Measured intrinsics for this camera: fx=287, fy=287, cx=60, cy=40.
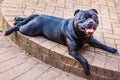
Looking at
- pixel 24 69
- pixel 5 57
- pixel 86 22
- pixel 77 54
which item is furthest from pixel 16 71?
pixel 86 22

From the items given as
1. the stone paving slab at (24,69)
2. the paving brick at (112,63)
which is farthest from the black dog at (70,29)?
the stone paving slab at (24,69)

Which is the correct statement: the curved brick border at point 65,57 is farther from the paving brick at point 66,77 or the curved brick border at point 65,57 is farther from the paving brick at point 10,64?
the paving brick at point 10,64

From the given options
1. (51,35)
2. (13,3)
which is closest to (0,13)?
(13,3)

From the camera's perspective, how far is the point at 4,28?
15.0 ft

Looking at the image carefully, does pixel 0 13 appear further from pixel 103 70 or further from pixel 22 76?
pixel 103 70

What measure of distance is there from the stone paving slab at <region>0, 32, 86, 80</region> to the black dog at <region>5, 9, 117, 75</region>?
30cm

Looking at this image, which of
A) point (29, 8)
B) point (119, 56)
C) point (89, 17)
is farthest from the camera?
point (29, 8)

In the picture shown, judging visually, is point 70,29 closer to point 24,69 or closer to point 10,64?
point 24,69

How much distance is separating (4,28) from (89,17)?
174 centimetres

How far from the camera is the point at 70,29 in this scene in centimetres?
360

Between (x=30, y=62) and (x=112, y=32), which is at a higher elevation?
(x=112, y=32)

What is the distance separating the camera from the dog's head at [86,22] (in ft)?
10.8

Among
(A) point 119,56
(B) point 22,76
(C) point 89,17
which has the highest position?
(C) point 89,17

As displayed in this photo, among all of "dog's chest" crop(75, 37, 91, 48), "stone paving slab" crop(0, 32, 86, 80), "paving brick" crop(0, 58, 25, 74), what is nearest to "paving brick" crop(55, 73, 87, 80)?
"stone paving slab" crop(0, 32, 86, 80)
